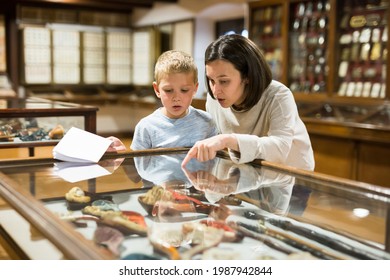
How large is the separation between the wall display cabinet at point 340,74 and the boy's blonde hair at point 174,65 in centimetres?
284

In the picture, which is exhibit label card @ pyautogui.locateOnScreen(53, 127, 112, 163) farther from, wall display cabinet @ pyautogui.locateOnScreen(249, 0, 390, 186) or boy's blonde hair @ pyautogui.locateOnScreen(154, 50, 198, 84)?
wall display cabinet @ pyautogui.locateOnScreen(249, 0, 390, 186)

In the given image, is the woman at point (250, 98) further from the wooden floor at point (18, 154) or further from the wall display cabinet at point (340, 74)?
the wall display cabinet at point (340, 74)

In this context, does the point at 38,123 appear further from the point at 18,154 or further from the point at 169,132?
the point at 169,132

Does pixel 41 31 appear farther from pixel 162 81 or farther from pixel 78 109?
pixel 162 81

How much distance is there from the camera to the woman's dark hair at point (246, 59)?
171 centimetres

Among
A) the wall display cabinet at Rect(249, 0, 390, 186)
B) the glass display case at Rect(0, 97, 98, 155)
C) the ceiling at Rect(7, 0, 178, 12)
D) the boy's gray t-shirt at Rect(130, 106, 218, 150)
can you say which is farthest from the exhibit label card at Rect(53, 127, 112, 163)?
the ceiling at Rect(7, 0, 178, 12)

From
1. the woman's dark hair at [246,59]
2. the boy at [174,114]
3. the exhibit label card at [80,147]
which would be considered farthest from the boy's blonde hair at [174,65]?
the exhibit label card at [80,147]

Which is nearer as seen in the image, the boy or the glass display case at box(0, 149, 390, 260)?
the glass display case at box(0, 149, 390, 260)

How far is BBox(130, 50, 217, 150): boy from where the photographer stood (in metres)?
1.81

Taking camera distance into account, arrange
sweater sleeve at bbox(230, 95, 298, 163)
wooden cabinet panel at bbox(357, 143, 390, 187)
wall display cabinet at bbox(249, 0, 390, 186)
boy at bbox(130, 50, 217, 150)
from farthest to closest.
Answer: wall display cabinet at bbox(249, 0, 390, 186) < wooden cabinet panel at bbox(357, 143, 390, 187) < boy at bbox(130, 50, 217, 150) < sweater sleeve at bbox(230, 95, 298, 163)

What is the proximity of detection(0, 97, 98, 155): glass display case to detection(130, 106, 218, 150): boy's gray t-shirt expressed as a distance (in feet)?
4.92

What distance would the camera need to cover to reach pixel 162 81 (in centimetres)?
182
